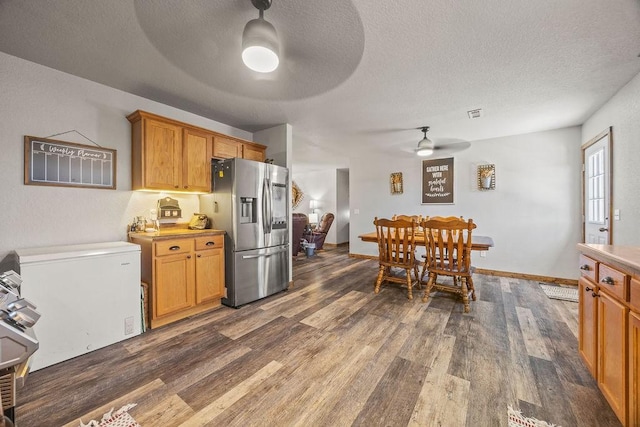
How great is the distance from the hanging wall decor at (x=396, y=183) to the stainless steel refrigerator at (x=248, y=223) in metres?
2.90

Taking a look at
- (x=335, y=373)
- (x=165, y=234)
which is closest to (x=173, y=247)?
(x=165, y=234)

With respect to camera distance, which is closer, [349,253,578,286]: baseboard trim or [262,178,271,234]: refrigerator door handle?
[262,178,271,234]: refrigerator door handle

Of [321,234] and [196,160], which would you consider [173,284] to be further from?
[321,234]

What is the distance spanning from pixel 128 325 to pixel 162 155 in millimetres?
1702

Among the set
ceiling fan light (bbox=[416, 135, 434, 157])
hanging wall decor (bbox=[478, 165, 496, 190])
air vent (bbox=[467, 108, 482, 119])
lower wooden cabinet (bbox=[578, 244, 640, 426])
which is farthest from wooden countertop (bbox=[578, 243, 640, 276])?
hanging wall decor (bbox=[478, 165, 496, 190])

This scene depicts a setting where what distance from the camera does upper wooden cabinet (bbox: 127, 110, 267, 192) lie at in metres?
2.56

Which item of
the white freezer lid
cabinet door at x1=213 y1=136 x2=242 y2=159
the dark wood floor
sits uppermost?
cabinet door at x1=213 y1=136 x2=242 y2=159

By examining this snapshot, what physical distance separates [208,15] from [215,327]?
2.57 metres

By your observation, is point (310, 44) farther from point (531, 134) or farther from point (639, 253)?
point (531, 134)

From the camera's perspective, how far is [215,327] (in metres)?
2.43

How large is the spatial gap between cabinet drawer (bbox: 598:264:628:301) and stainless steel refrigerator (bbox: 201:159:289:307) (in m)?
2.91

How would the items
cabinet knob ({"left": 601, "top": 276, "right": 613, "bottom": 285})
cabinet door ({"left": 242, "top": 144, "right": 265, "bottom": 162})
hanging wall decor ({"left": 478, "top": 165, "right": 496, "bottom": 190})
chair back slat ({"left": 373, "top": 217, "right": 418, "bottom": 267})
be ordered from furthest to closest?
hanging wall decor ({"left": 478, "top": 165, "right": 496, "bottom": 190}), cabinet door ({"left": 242, "top": 144, "right": 265, "bottom": 162}), chair back slat ({"left": 373, "top": 217, "right": 418, "bottom": 267}), cabinet knob ({"left": 601, "top": 276, "right": 613, "bottom": 285})

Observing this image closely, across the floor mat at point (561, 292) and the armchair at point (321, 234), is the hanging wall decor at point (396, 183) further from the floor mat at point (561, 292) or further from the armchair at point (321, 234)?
the floor mat at point (561, 292)

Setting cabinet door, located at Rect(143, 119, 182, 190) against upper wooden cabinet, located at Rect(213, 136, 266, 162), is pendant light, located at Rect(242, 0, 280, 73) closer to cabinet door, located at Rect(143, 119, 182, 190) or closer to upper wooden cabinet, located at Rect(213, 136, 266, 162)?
cabinet door, located at Rect(143, 119, 182, 190)
